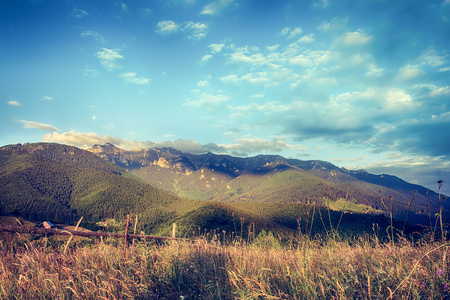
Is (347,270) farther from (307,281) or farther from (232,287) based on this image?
(232,287)

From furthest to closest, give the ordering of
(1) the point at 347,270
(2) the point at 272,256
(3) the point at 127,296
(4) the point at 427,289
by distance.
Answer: (2) the point at 272,256, (1) the point at 347,270, (3) the point at 127,296, (4) the point at 427,289

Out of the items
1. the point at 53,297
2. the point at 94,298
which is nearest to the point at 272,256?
the point at 94,298

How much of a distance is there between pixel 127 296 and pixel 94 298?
1.86 feet

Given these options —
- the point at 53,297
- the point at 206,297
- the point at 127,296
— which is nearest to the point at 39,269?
the point at 53,297

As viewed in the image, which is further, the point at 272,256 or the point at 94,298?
the point at 272,256

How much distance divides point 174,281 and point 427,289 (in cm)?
405

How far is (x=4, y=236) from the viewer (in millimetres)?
9273

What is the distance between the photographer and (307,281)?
3451 millimetres

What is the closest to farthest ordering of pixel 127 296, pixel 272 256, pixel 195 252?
1. pixel 127 296
2. pixel 272 256
3. pixel 195 252

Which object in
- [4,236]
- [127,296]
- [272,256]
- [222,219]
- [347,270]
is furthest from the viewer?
[222,219]

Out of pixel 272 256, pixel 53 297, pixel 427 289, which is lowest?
pixel 53 297

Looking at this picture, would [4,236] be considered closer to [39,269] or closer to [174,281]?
[39,269]

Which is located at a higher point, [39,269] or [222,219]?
[39,269]

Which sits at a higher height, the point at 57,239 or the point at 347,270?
the point at 347,270
